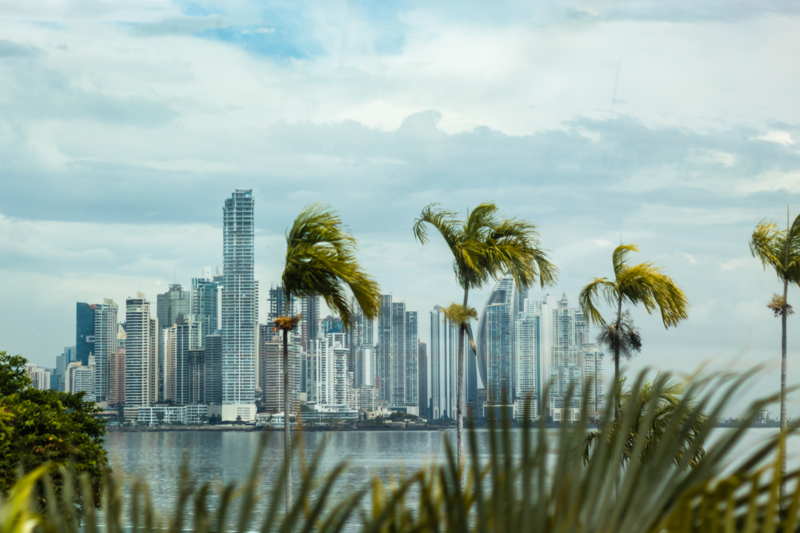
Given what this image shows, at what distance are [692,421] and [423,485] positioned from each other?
339 millimetres

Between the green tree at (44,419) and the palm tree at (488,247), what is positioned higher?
the palm tree at (488,247)

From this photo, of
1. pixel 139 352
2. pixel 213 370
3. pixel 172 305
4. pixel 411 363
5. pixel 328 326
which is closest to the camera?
pixel 213 370

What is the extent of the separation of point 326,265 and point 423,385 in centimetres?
12502

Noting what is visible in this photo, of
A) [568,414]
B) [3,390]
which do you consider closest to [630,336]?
[3,390]

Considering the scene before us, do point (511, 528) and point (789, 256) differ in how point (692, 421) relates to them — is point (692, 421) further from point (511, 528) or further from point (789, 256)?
point (789, 256)

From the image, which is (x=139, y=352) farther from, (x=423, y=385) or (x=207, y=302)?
(x=423, y=385)

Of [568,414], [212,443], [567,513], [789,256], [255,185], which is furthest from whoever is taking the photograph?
[255,185]

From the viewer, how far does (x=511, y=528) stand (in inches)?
48.8

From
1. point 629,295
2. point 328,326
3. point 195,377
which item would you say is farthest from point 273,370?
point 629,295

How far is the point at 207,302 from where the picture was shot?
15362 cm

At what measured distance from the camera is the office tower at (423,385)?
13200 centimetres

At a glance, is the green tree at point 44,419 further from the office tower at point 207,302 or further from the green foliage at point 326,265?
the office tower at point 207,302

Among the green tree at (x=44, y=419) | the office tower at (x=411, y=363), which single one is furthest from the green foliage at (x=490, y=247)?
the office tower at (x=411, y=363)

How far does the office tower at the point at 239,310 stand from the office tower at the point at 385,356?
54.3 feet
